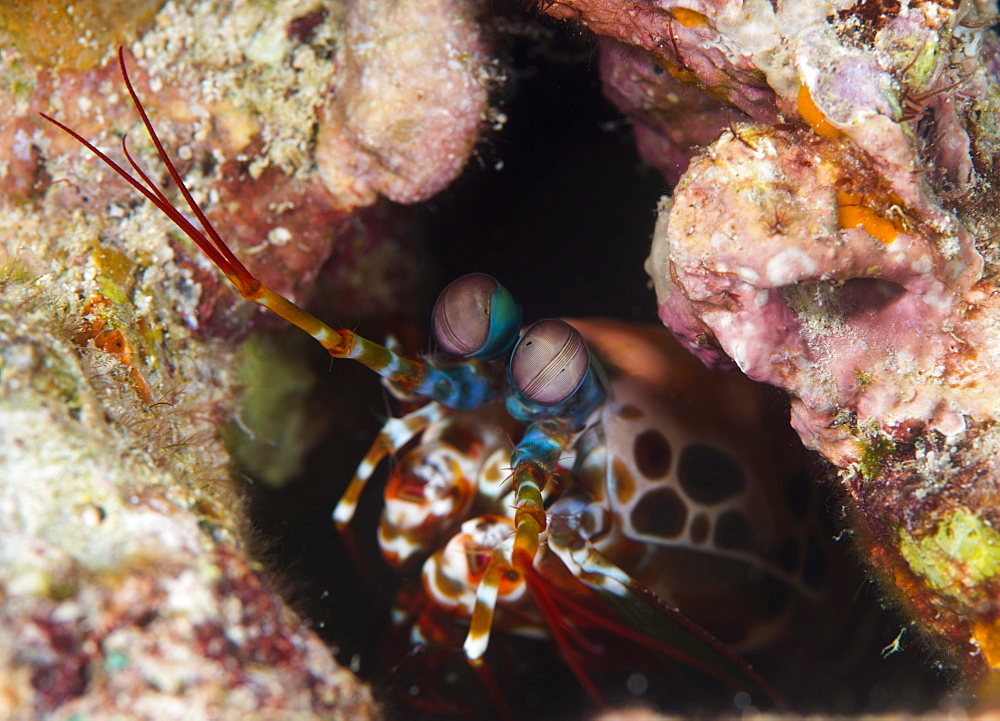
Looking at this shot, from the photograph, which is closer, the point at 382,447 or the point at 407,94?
the point at 407,94

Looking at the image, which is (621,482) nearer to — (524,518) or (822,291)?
(524,518)

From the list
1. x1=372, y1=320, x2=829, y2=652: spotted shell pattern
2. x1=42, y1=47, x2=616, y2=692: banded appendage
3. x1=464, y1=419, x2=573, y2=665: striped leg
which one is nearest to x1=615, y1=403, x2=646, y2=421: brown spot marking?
x1=372, y1=320, x2=829, y2=652: spotted shell pattern

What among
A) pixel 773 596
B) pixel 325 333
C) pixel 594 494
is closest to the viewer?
pixel 325 333

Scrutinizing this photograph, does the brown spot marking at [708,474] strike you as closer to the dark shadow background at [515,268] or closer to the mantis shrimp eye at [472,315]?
the dark shadow background at [515,268]

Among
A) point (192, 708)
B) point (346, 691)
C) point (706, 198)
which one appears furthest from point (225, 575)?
point (706, 198)

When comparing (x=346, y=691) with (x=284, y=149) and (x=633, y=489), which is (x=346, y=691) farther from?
(x=284, y=149)

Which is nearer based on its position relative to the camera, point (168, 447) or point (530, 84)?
point (168, 447)

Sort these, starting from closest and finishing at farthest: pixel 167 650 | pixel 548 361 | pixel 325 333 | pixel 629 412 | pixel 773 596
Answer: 1. pixel 167 650
2. pixel 325 333
3. pixel 548 361
4. pixel 629 412
5. pixel 773 596

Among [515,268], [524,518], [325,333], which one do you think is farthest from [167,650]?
[515,268]
